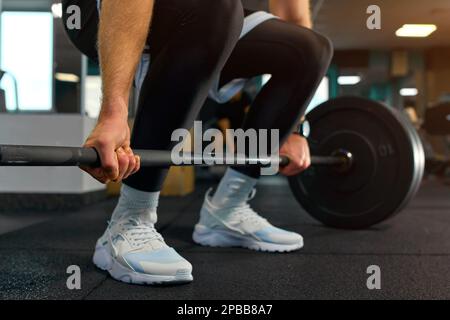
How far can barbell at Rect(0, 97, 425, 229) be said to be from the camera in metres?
1.38

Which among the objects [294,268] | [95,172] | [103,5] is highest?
[103,5]

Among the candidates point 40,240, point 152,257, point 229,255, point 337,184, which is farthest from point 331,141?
point 40,240

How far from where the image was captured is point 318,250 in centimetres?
117

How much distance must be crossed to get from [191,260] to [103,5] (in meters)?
0.58

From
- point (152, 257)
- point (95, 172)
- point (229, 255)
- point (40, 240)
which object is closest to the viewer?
point (95, 172)

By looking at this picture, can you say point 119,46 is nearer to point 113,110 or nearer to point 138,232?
point 113,110

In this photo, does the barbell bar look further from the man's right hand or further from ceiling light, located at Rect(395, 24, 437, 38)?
ceiling light, located at Rect(395, 24, 437, 38)

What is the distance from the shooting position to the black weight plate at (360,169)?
54.3 inches

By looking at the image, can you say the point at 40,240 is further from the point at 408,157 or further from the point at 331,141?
the point at 408,157

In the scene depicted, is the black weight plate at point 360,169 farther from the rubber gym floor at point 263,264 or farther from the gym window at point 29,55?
the gym window at point 29,55

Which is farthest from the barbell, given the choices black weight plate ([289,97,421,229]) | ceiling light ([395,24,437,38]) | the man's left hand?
ceiling light ([395,24,437,38])

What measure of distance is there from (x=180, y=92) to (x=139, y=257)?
1.02 feet

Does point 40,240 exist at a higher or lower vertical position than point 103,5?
lower
